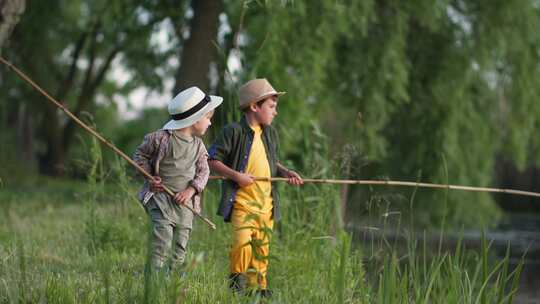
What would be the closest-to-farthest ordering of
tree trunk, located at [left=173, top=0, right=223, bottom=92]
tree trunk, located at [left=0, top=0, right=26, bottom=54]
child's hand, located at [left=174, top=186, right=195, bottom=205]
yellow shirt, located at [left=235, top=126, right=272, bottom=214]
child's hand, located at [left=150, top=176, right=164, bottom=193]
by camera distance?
1. child's hand, located at [left=150, top=176, right=164, bottom=193]
2. child's hand, located at [left=174, top=186, right=195, bottom=205]
3. yellow shirt, located at [left=235, top=126, right=272, bottom=214]
4. tree trunk, located at [left=0, top=0, right=26, bottom=54]
5. tree trunk, located at [left=173, top=0, right=223, bottom=92]

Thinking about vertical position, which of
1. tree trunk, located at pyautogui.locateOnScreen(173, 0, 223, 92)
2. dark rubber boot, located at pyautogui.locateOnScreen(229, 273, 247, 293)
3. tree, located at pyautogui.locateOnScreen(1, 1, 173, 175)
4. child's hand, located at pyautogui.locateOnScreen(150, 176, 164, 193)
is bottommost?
dark rubber boot, located at pyautogui.locateOnScreen(229, 273, 247, 293)

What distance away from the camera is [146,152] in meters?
4.31

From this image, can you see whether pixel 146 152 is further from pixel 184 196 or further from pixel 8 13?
pixel 8 13

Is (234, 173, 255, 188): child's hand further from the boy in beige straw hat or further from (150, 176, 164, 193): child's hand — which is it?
(150, 176, 164, 193): child's hand

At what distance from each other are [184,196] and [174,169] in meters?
0.16

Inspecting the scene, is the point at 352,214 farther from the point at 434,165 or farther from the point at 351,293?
the point at 434,165

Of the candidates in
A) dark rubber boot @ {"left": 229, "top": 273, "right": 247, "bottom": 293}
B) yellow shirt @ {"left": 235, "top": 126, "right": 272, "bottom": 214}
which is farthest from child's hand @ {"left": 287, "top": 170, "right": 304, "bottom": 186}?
dark rubber boot @ {"left": 229, "top": 273, "right": 247, "bottom": 293}

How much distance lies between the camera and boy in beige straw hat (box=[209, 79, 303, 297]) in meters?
4.53

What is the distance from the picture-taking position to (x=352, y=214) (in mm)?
5324

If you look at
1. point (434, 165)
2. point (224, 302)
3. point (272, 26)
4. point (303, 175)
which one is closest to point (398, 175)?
point (434, 165)

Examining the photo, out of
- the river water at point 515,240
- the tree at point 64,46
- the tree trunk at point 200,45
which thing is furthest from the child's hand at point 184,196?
the tree at point 64,46

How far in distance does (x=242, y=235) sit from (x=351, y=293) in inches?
25.6

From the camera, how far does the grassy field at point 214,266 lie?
3.51 m

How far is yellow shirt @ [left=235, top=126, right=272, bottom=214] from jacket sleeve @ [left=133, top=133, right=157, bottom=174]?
54cm
